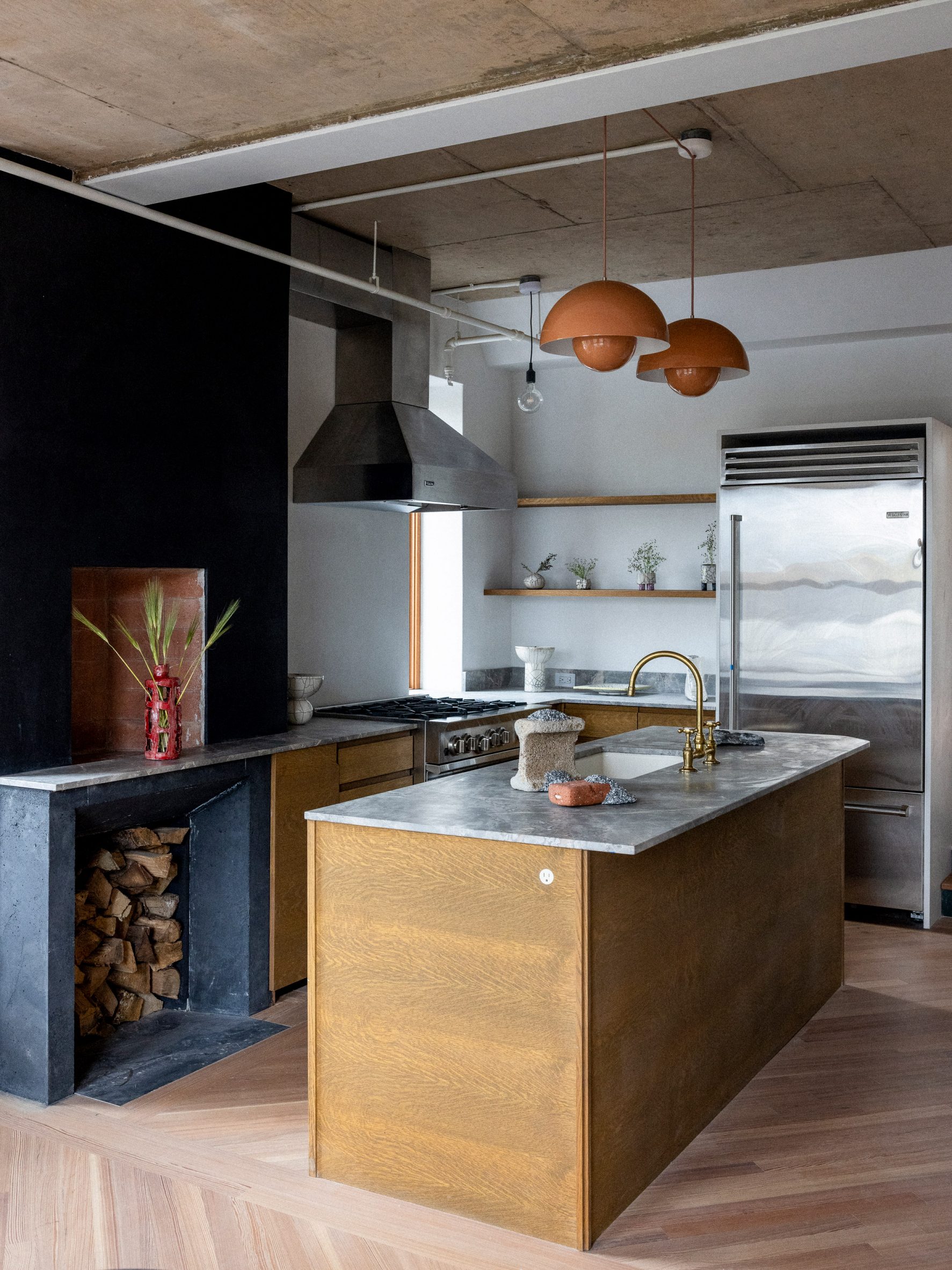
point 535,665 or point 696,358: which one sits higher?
point 696,358

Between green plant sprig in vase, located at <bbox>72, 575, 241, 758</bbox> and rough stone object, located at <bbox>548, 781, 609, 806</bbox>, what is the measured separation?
152cm

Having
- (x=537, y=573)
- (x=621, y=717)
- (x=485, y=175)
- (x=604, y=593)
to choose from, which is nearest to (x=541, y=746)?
(x=485, y=175)

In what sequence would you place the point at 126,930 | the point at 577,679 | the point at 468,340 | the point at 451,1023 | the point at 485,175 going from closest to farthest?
the point at 451,1023 → the point at 126,930 → the point at 485,175 → the point at 468,340 → the point at 577,679

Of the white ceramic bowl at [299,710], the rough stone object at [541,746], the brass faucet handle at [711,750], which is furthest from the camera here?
the white ceramic bowl at [299,710]

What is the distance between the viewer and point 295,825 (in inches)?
173

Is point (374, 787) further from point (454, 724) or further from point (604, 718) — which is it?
point (604, 718)

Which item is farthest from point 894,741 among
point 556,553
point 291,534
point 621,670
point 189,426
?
point 189,426

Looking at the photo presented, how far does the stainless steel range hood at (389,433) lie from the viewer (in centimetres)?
518

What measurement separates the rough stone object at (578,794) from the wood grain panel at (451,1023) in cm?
29

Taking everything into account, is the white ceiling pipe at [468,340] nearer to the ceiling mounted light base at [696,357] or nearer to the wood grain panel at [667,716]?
the wood grain panel at [667,716]

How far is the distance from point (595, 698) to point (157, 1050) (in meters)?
3.01

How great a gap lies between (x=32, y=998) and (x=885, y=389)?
4878 mm

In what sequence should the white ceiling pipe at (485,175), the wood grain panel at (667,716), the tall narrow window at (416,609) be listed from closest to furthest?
1. the white ceiling pipe at (485,175)
2. the wood grain panel at (667,716)
3. the tall narrow window at (416,609)

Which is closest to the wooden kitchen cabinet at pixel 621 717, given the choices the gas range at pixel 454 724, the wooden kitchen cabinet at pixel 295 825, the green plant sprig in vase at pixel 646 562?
the gas range at pixel 454 724
